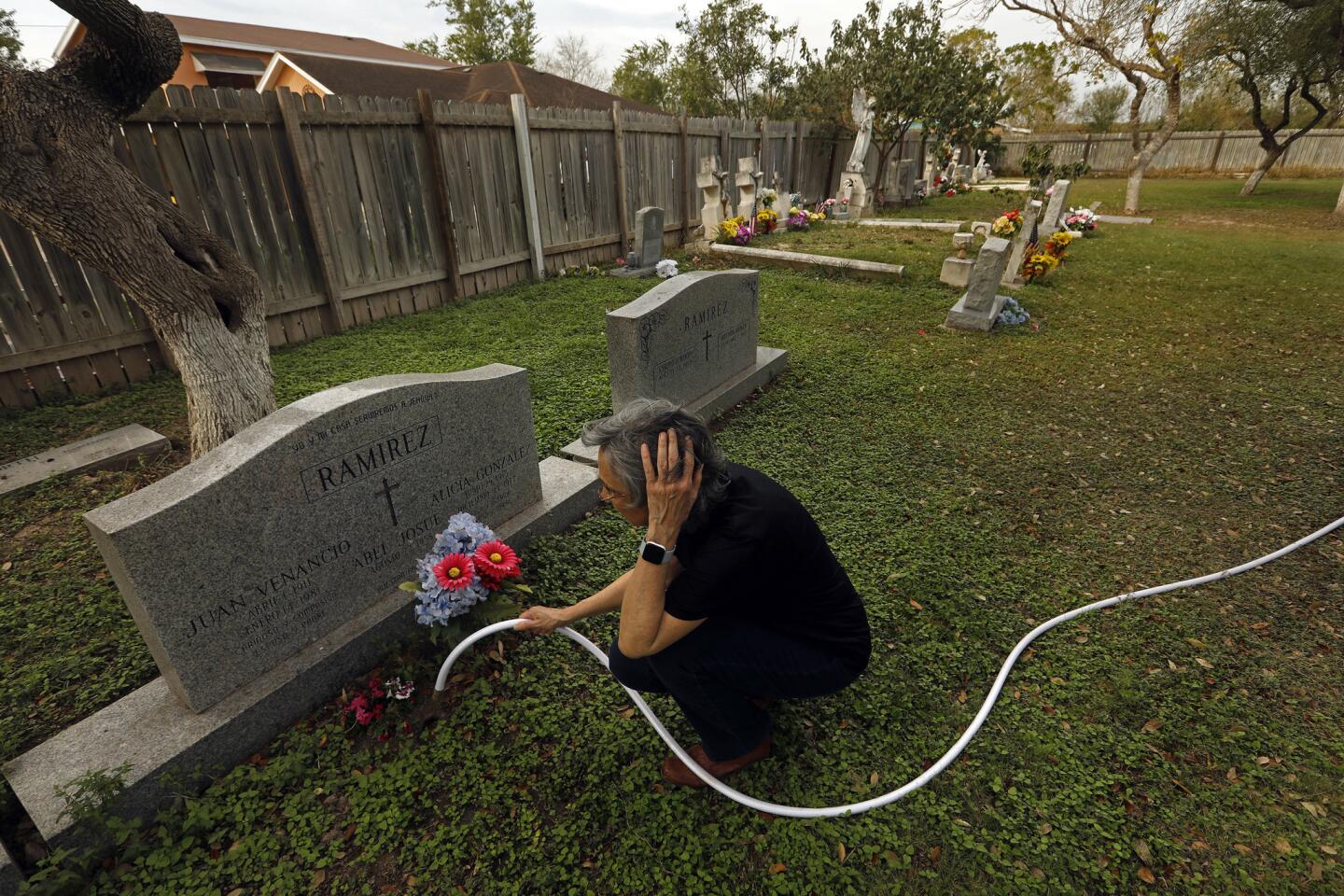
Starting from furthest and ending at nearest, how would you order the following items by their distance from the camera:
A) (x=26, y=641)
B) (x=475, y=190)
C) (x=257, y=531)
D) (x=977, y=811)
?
1. (x=475, y=190)
2. (x=26, y=641)
3. (x=257, y=531)
4. (x=977, y=811)

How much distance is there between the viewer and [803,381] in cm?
568

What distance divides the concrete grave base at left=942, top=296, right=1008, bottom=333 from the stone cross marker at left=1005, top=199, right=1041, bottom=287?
222 cm

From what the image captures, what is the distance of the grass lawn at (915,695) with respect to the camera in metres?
1.94

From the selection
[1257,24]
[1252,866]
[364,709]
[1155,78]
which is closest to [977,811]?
[1252,866]

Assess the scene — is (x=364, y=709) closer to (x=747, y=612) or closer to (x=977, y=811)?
(x=747, y=612)

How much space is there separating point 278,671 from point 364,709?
36cm

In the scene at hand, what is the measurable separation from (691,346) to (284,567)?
3.11 metres

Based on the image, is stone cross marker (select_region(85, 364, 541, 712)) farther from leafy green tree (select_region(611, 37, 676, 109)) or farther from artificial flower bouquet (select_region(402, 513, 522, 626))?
leafy green tree (select_region(611, 37, 676, 109))

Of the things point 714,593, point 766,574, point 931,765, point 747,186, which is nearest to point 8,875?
point 714,593

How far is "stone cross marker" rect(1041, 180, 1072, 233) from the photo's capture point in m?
9.89

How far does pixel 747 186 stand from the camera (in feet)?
42.2

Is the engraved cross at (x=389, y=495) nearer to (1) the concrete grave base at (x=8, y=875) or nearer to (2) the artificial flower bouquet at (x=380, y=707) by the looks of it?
(2) the artificial flower bouquet at (x=380, y=707)

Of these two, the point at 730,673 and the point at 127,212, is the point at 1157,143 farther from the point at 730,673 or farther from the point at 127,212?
the point at 127,212

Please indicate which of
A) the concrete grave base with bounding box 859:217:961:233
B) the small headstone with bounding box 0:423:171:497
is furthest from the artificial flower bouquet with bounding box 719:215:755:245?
the small headstone with bounding box 0:423:171:497
